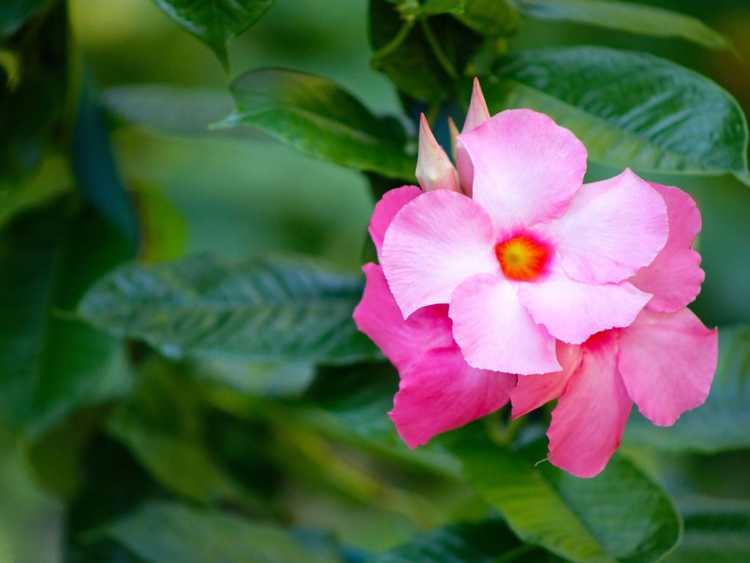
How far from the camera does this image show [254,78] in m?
0.64

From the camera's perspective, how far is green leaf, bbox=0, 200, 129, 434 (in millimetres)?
905

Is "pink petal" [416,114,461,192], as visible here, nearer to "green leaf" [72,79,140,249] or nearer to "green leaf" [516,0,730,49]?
"green leaf" [516,0,730,49]

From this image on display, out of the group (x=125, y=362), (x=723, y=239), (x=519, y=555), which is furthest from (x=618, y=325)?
(x=723, y=239)

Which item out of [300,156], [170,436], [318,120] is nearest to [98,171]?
[170,436]

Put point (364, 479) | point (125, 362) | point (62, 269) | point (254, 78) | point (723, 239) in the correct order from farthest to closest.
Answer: point (723, 239), point (364, 479), point (125, 362), point (62, 269), point (254, 78)

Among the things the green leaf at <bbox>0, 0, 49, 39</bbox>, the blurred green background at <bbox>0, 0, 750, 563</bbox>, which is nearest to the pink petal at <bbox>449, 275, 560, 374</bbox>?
the green leaf at <bbox>0, 0, 49, 39</bbox>

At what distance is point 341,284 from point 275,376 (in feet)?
1.07

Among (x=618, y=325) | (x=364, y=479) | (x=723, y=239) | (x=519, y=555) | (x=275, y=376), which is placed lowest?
(x=723, y=239)

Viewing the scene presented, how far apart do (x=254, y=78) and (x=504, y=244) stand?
7.8 inches

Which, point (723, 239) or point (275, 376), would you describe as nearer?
point (275, 376)

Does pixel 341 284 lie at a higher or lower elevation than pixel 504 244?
lower

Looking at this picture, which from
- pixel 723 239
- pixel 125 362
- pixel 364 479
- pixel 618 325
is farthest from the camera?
pixel 723 239

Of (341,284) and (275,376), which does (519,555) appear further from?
(275,376)

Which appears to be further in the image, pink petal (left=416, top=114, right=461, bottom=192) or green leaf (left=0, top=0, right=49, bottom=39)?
green leaf (left=0, top=0, right=49, bottom=39)
